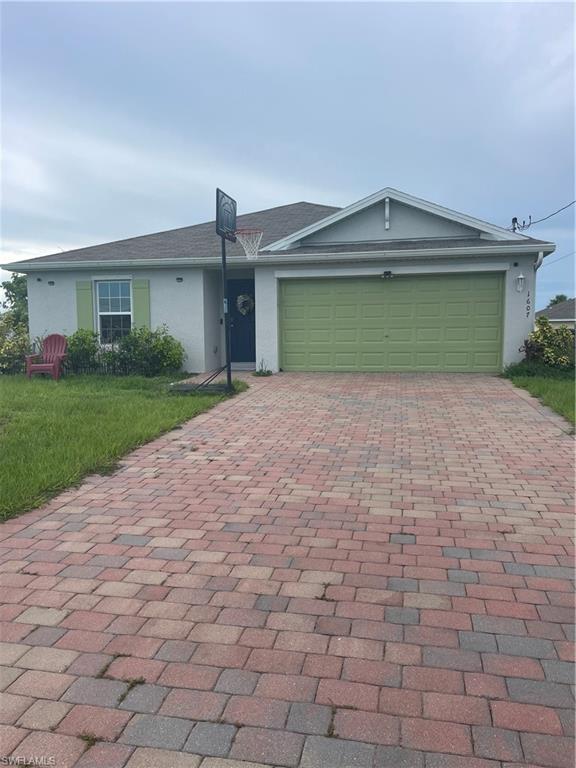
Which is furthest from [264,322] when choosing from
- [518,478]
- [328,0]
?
[518,478]

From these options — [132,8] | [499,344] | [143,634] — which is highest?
[132,8]

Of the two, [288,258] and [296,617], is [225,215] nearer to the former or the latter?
[288,258]

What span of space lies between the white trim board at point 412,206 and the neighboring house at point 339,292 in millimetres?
27

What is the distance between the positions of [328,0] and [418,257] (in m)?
5.69

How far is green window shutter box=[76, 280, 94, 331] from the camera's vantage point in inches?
583

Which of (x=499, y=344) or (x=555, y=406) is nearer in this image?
(x=555, y=406)

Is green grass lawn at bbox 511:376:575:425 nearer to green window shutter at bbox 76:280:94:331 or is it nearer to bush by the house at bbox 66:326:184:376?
bush by the house at bbox 66:326:184:376

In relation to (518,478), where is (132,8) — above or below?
above

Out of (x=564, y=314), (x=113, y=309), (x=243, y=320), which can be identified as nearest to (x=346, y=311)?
(x=243, y=320)

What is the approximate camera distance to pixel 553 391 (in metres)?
10.1

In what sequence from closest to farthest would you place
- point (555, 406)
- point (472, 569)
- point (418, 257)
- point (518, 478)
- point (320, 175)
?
point (472, 569)
point (518, 478)
point (555, 406)
point (418, 257)
point (320, 175)

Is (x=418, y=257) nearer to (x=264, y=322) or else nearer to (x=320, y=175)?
(x=264, y=322)

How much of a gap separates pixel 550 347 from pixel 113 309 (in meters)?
10.8

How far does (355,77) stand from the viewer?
1316cm
